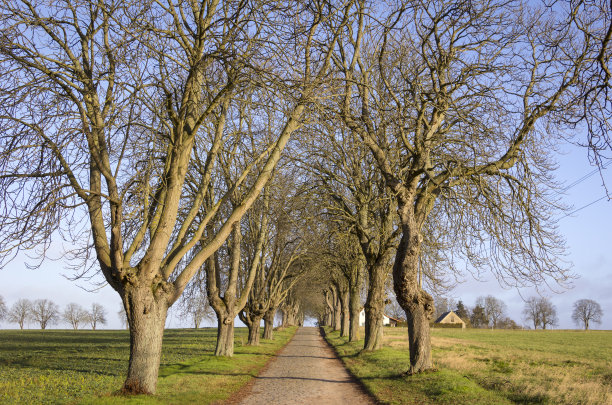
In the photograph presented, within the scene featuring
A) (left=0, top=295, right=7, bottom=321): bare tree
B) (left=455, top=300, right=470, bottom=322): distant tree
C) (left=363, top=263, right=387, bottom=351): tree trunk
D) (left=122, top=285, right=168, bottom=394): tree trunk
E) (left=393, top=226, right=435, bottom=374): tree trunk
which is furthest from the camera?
(left=455, top=300, right=470, bottom=322): distant tree

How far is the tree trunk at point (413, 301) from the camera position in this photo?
43.5 feet

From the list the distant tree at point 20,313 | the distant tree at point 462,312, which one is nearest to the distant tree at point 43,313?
the distant tree at point 20,313

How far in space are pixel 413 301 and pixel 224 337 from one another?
909cm

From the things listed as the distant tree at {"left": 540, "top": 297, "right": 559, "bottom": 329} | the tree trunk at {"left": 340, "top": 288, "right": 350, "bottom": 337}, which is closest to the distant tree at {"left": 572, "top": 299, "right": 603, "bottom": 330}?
the distant tree at {"left": 540, "top": 297, "right": 559, "bottom": 329}

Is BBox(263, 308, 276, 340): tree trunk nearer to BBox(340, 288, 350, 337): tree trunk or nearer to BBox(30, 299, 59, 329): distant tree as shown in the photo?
BBox(340, 288, 350, 337): tree trunk

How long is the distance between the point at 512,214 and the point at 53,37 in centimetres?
1105

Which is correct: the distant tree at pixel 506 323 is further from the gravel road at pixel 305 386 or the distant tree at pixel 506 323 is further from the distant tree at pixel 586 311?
→ the gravel road at pixel 305 386

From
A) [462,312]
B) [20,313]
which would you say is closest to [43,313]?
[20,313]

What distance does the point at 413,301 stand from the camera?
13.6 meters

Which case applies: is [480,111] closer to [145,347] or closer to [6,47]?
[145,347]

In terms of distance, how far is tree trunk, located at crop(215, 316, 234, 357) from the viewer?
64.1 feet

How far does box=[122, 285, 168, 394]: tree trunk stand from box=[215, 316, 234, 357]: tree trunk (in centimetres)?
961

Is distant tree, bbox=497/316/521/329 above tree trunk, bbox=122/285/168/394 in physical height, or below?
below

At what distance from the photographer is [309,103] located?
34.8 ft
